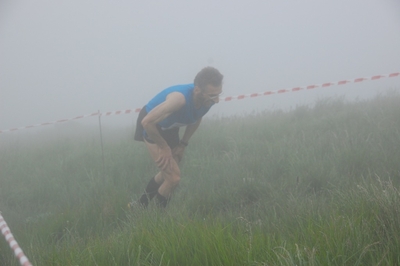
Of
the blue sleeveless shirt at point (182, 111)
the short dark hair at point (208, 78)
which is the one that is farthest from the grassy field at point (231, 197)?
the short dark hair at point (208, 78)

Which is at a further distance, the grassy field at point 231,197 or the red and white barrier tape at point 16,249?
the grassy field at point 231,197

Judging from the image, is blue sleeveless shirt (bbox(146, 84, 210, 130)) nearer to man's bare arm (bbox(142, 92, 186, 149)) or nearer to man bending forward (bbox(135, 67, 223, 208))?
man bending forward (bbox(135, 67, 223, 208))

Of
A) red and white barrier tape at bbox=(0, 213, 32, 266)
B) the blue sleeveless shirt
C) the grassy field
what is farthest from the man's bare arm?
red and white barrier tape at bbox=(0, 213, 32, 266)

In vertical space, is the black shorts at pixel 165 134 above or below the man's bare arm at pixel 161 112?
below

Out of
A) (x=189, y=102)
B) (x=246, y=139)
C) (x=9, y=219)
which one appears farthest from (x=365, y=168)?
(x=9, y=219)

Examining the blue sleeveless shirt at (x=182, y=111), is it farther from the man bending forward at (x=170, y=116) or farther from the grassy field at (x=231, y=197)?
the grassy field at (x=231, y=197)

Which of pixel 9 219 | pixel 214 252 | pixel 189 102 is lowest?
pixel 9 219

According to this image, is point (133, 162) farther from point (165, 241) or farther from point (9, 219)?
point (165, 241)

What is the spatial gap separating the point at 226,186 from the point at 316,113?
4.18 metres

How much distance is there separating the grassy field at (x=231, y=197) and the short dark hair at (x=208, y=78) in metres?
1.11

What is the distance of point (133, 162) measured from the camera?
20.9ft

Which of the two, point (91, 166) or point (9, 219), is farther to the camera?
point (91, 166)

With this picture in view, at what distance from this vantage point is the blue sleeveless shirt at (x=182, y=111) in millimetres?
4766

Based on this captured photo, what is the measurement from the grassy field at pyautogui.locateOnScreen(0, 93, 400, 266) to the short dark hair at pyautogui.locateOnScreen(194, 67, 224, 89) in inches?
43.6
